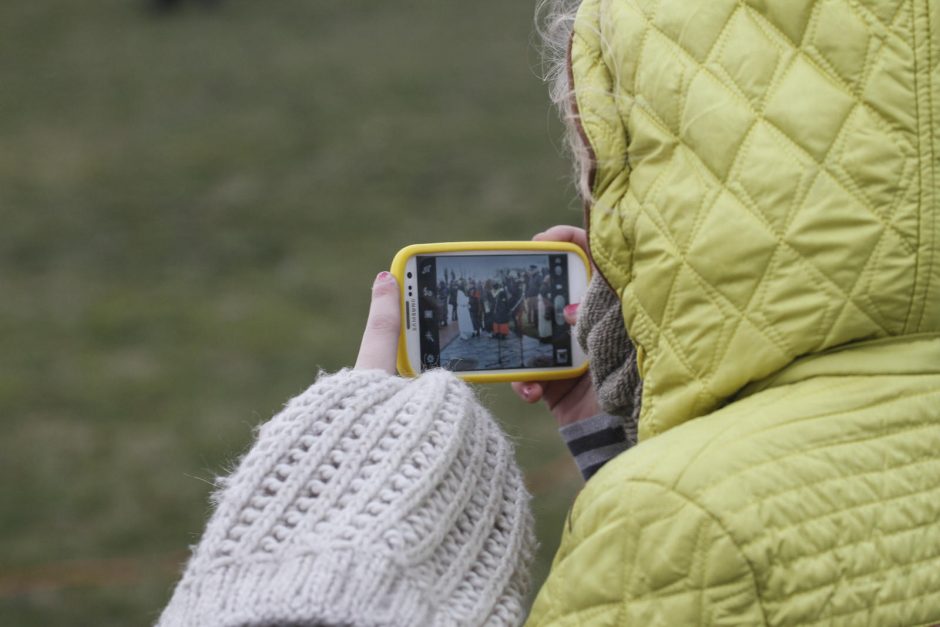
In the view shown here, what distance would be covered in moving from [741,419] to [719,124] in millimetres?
242

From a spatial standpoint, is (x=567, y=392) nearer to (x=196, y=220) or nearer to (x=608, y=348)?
(x=608, y=348)

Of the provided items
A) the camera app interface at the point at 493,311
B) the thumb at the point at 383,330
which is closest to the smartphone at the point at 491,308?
the camera app interface at the point at 493,311

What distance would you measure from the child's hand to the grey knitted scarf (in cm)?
34

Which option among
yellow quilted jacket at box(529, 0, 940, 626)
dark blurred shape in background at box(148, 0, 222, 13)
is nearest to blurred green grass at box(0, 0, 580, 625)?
dark blurred shape in background at box(148, 0, 222, 13)

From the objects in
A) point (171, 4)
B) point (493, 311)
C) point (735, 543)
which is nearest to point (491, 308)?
point (493, 311)

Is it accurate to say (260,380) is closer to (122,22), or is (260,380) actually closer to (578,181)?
(578,181)

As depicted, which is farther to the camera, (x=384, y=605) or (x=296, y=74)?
(x=296, y=74)

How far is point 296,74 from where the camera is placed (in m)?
7.49

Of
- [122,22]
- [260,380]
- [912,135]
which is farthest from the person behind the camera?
[122,22]

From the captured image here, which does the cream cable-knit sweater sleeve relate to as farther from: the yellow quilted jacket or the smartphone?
the smartphone

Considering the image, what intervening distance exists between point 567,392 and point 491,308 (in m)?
0.18

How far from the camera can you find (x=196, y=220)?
18.9 ft

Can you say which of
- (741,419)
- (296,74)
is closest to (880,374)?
(741,419)

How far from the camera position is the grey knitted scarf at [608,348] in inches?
41.5
